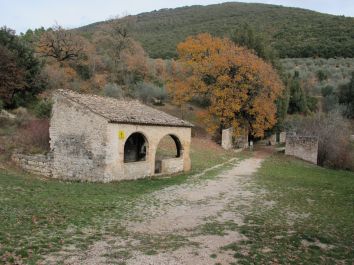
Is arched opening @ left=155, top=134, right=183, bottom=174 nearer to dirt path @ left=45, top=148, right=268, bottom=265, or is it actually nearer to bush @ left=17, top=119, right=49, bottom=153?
dirt path @ left=45, top=148, right=268, bottom=265

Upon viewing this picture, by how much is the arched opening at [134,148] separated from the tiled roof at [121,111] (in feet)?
6.95

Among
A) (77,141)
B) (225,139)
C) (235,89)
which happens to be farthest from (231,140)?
(77,141)

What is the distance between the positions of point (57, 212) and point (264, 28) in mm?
77108

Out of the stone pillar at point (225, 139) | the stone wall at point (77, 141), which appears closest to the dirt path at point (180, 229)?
the stone wall at point (77, 141)

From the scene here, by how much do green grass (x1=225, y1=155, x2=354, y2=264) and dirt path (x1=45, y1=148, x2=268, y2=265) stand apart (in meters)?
0.43

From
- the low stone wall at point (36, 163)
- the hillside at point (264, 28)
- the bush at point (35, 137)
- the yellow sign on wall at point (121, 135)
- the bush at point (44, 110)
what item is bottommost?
the low stone wall at point (36, 163)

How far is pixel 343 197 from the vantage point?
14883mm

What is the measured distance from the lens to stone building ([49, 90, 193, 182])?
52.1ft

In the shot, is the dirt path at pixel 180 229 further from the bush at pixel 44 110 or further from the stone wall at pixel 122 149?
the bush at pixel 44 110

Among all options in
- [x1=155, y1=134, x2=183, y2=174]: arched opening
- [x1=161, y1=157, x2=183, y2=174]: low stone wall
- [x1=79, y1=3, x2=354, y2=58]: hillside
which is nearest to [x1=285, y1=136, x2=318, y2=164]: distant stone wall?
[x1=155, y1=134, x2=183, y2=174]: arched opening

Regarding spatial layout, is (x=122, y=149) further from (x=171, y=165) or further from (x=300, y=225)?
(x=300, y=225)

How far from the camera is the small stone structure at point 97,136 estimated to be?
52.1 feet

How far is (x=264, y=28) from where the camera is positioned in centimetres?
7988

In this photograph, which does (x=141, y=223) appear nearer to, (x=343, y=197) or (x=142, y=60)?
(x=343, y=197)
